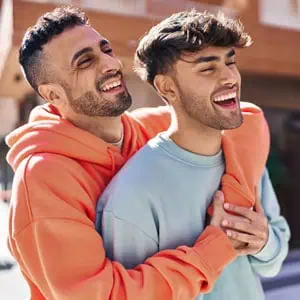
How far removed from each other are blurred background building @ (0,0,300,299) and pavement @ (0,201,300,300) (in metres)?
0.80

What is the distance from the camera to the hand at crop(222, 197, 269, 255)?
127 centimetres

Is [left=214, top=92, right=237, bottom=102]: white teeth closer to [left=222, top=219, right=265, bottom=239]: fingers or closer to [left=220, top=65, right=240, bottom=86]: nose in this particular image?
[left=220, top=65, right=240, bottom=86]: nose

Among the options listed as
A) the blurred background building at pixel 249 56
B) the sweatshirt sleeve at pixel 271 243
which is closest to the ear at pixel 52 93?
the sweatshirt sleeve at pixel 271 243

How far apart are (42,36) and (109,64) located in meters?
0.17

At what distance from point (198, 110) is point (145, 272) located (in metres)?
Answer: 0.36

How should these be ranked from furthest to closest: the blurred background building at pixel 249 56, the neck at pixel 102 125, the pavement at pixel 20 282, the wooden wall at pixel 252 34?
the blurred background building at pixel 249 56
the wooden wall at pixel 252 34
the pavement at pixel 20 282
the neck at pixel 102 125

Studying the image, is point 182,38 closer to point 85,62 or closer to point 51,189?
point 85,62

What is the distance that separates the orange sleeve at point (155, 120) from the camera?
61.1 inches

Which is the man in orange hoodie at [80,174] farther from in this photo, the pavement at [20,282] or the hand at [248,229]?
the pavement at [20,282]

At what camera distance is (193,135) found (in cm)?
131

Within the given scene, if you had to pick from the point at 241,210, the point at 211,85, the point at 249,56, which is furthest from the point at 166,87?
the point at 249,56

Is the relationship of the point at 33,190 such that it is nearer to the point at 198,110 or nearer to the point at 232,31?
the point at 198,110

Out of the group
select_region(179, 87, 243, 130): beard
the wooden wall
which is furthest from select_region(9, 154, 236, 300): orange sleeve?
the wooden wall

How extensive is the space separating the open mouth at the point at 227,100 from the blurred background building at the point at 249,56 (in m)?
2.21
